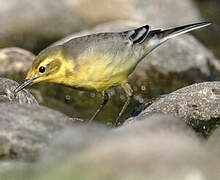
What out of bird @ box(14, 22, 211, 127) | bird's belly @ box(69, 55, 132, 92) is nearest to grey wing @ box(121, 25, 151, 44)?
bird @ box(14, 22, 211, 127)

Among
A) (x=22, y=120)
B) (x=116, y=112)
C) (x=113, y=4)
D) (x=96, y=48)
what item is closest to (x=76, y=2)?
(x=113, y=4)

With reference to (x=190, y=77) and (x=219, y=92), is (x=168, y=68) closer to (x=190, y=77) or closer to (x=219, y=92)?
(x=190, y=77)

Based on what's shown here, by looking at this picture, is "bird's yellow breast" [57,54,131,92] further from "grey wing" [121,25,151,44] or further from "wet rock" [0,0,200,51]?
"wet rock" [0,0,200,51]

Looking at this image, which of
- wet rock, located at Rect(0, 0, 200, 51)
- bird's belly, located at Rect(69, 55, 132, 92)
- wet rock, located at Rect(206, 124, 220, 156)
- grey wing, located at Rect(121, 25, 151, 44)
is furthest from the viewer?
wet rock, located at Rect(0, 0, 200, 51)

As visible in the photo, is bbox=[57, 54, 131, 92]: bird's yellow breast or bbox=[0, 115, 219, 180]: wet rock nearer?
bbox=[0, 115, 219, 180]: wet rock

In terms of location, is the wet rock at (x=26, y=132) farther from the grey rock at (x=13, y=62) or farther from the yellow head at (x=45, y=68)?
the grey rock at (x=13, y=62)

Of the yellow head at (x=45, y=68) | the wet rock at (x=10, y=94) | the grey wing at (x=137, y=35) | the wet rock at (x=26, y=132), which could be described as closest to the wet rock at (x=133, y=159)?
the wet rock at (x=26, y=132)

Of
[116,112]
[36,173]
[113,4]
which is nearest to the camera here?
[36,173]
